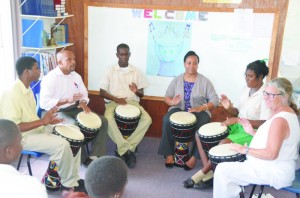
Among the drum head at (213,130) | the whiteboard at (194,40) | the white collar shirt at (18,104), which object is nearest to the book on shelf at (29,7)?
the whiteboard at (194,40)

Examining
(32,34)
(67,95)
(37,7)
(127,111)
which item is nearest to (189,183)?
(127,111)

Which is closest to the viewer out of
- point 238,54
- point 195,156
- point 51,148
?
point 51,148

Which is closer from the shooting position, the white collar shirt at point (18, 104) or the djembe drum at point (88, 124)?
the white collar shirt at point (18, 104)

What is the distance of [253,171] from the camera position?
244 centimetres

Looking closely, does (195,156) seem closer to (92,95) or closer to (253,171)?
(253,171)

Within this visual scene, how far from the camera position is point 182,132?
3.53m

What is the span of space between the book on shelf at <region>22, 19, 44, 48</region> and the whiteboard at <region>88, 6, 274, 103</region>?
2.41ft

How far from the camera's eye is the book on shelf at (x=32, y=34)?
382cm

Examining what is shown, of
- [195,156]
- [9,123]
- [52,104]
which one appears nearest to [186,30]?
[195,156]

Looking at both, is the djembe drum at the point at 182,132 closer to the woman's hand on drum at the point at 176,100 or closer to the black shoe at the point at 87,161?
the woman's hand on drum at the point at 176,100

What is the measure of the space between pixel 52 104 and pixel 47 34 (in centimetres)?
114

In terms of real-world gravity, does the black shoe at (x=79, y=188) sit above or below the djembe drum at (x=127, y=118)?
below

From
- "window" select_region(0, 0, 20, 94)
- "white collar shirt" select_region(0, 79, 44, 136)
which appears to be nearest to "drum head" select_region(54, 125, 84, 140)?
"white collar shirt" select_region(0, 79, 44, 136)

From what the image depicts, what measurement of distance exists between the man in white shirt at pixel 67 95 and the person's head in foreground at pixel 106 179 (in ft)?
6.36
